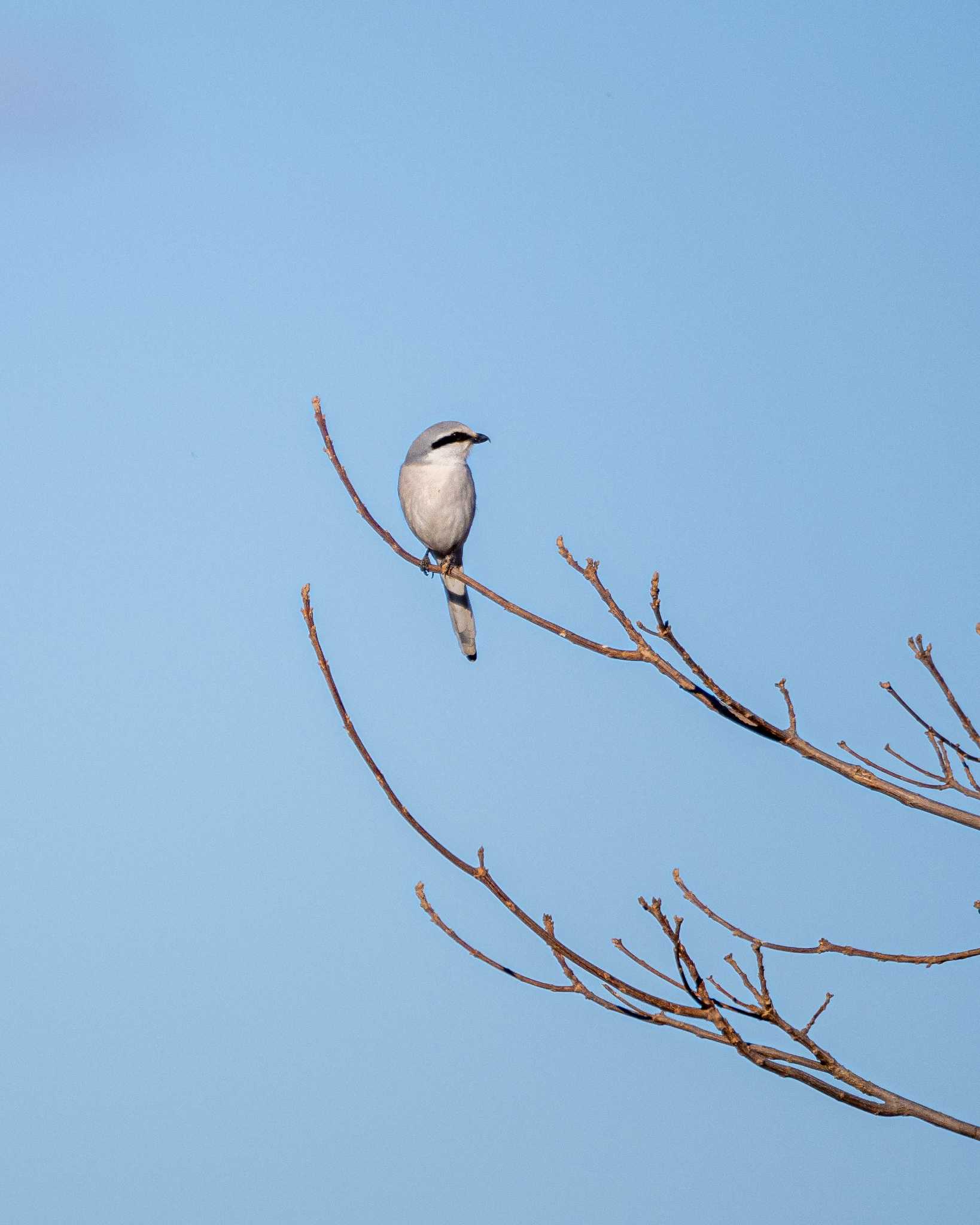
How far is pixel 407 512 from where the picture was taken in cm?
820

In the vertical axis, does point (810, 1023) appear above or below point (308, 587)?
below

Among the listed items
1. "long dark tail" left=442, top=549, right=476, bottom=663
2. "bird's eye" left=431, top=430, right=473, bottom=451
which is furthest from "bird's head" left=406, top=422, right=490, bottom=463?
"long dark tail" left=442, top=549, right=476, bottom=663

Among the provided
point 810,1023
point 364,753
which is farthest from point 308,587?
point 810,1023

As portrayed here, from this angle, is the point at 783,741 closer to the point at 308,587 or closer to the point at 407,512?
the point at 308,587

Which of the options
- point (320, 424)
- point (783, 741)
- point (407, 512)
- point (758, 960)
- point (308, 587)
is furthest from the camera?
point (407, 512)

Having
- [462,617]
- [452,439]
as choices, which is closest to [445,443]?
[452,439]

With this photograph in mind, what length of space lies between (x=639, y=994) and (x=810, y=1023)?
0.47 meters

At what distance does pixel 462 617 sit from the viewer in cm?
813

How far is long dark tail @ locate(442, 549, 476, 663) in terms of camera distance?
814 cm

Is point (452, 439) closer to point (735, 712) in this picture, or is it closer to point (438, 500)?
point (438, 500)

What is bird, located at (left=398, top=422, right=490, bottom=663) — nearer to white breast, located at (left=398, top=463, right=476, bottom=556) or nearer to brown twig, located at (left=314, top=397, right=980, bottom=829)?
white breast, located at (left=398, top=463, right=476, bottom=556)

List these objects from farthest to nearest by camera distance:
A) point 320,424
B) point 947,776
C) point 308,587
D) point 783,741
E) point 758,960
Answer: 1. point 320,424
2. point 947,776
3. point 308,587
4. point 783,741
5. point 758,960

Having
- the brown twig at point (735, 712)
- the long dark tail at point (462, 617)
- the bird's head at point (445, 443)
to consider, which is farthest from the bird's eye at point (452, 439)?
the brown twig at point (735, 712)

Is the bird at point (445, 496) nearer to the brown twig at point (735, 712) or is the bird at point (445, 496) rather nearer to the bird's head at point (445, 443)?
the bird's head at point (445, 443)
